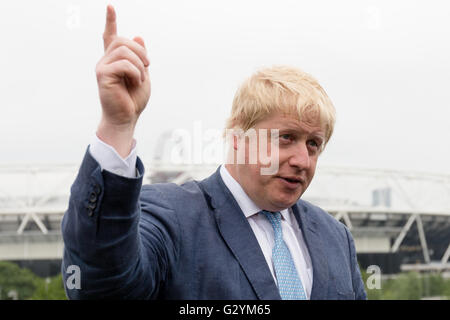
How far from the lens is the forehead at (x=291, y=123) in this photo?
217cm

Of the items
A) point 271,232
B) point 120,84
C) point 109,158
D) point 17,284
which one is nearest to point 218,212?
point 271,232

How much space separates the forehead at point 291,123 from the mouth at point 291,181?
0.18 meters

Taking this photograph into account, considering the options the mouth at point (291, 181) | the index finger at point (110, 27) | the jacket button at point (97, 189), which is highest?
the index finger at point (110, 27)

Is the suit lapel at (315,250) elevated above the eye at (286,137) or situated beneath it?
situated beneath

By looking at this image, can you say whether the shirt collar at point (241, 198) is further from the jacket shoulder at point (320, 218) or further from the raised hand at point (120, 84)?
the raised hand at point (120, 84)

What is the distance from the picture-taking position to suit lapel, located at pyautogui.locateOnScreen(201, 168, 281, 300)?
Result: 2.11 metres

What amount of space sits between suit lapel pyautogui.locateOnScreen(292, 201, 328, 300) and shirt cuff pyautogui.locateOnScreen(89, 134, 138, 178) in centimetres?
96

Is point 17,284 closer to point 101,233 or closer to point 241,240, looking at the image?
point 241,240

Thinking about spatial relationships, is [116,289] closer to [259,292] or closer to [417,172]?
[259,292]

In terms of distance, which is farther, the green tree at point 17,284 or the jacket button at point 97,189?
the green tree at point 17,284

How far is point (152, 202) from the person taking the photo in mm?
2135

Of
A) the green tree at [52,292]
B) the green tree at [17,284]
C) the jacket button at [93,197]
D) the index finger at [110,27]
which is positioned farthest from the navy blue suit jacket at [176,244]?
the green tree at [17,284]
